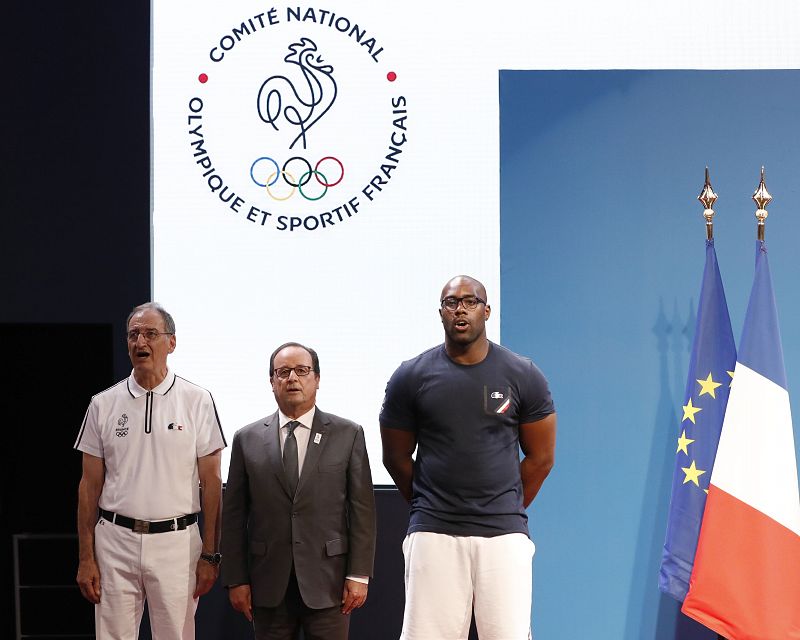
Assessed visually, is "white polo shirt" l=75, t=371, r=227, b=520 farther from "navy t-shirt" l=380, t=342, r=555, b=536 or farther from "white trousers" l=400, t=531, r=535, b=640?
"white trousers" l=400, t=531, r=535, b=640

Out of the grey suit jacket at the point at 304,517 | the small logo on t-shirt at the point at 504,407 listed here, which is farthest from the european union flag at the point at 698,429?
the grey suit jacket at the point at 304,517

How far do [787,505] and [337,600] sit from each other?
1821mm

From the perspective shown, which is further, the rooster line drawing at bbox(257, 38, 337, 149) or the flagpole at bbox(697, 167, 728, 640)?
the rooster line drawing at bbox(257, 38, 337, 149)

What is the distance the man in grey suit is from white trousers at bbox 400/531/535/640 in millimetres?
203

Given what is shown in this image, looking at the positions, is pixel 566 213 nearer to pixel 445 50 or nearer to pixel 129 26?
pixel 445 50

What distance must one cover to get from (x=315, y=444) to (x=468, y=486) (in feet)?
1.81

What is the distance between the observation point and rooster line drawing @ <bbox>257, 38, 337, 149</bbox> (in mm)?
4434

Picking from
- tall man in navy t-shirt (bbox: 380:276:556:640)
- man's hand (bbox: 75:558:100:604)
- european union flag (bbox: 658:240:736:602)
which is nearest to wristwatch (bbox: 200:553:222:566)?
man's hand (bbox: 75:558:100:604)

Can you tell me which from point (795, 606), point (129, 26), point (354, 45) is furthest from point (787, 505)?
point (129, 26)

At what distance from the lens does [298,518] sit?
11.0 feet

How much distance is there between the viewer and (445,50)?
4445mm

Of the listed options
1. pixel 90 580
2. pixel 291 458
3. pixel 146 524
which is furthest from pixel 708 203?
pixel 90 580

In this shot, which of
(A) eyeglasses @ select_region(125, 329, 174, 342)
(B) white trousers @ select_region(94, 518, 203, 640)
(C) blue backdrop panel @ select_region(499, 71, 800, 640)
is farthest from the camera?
(C) blue backdrop panel @ select_region(499, 71, 800, 640)

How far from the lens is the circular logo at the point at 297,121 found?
441 centimetres
